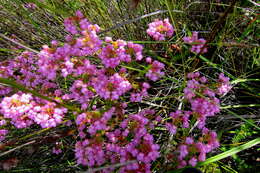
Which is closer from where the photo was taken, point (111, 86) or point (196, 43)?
point (111, 86)

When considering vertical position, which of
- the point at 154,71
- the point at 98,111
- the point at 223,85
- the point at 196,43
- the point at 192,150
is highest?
the point at 196,43

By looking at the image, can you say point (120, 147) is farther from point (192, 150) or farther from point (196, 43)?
point (196, 43)

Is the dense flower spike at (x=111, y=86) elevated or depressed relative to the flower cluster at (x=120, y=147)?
elevated

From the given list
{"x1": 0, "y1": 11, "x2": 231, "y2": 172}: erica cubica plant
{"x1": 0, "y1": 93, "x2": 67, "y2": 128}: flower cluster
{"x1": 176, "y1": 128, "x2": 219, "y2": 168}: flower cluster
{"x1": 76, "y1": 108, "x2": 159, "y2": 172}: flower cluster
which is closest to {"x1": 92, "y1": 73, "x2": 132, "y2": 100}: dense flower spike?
{"x1": 0, "y1": 11, "x2": 231, "y2": 172}: erica cubica plant

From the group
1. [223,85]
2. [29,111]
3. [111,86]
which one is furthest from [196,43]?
[29,111]

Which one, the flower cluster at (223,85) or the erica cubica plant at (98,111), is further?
the flower cluster at (223,85)

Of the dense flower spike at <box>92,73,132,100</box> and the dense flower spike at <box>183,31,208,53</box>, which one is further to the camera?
the dense flower spike at <box>183,31,208,53</box>

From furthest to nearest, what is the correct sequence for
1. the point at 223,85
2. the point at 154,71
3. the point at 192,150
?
the point at 223,85 → the point at 154,71 → the point at 192,150

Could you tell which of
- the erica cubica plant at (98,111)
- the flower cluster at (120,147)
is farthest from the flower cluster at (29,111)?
the flower cluster at (120,147)

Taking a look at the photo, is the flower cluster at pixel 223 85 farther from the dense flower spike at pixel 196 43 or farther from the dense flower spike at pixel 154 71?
the dense flower spike at pixel 154 71

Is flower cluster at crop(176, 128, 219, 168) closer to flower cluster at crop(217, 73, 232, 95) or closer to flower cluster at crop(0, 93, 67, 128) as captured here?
flower cluster at crop(217, 73, 232, 95)

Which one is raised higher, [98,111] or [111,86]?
[111,86]

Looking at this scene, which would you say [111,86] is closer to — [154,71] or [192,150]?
[154,71]

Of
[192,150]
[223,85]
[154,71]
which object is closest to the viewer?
[192,150]
